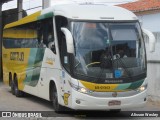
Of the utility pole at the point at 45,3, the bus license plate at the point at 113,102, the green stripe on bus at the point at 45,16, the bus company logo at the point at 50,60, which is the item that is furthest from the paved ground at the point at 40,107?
the utility pole at the point at 45,3

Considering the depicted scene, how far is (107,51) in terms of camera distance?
11.7 metres

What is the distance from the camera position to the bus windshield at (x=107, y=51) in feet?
37.9

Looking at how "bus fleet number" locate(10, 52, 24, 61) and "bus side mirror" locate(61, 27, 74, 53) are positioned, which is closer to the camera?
"bus side mirror" locate(61, 27, 74, 53)

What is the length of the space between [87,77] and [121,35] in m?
1.55

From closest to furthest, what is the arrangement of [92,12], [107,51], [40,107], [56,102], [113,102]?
[113,102], [107,51], [92,12], [56,102], [40,107]

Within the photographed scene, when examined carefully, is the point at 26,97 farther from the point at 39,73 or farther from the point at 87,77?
the point at 87,77

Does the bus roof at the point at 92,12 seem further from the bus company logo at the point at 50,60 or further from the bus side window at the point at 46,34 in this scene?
the bus company logo at the point at 50,60

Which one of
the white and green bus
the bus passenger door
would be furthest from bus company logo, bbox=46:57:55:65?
the bus passenger door

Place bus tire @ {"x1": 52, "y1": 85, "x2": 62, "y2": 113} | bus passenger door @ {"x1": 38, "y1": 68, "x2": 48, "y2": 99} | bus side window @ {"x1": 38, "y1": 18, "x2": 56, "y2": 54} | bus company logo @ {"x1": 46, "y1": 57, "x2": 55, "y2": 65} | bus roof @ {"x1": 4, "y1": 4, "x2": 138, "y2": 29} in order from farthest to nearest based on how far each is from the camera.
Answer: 1. bus passenger door @ {"x1": 38, "y1": 68, "x2": 48, "y2": 99}
2. bus side window @ {"x1": 38, "y1": 18, "x2": 56, "y2": 54}
3. bus company logo @ {"x1": 46, "y1": 57, "x2": 55, "y2": 65}
4. bus tire @ {"x1": 52, "y1": 85, "x2": 62, "y2": 113}
5. bus roof @ {"x1": 4, "y1": 4, "x2": 138, "y2": 29}

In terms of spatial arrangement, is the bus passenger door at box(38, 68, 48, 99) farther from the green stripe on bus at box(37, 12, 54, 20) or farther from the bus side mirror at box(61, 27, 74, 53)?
the bus side mirror at box(61, 27, 74, 53)

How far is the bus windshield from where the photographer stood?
11.5 meters

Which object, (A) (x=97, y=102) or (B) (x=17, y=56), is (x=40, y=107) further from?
(B) (x=17, y=56)

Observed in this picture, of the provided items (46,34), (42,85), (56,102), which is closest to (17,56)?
(42,85)

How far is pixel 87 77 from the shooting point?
37.6 ft
